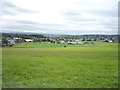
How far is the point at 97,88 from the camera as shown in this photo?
74.3 inches

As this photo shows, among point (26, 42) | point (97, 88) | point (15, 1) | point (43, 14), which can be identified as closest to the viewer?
point (97, 88)

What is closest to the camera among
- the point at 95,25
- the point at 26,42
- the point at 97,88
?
the point at 97,88

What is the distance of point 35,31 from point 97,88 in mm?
2528

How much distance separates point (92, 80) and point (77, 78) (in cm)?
29

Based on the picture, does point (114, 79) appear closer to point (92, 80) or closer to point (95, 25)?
point (92, 80)

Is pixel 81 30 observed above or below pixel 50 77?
above

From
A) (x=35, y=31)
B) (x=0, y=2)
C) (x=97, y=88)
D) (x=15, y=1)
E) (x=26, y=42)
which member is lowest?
(x=97, y=88)

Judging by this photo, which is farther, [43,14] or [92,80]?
[43,14]

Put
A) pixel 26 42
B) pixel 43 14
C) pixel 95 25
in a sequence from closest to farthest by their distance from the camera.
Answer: pixel 26 42 → pixel 43 14 → pixel 95 25

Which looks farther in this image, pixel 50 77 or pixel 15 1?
pixel 15 1

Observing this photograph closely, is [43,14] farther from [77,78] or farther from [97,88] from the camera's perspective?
[97,88]

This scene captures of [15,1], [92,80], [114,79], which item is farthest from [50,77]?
[15,1]

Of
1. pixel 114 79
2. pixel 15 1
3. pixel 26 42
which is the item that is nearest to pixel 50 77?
pixel 114 79

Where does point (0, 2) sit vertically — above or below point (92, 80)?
above
